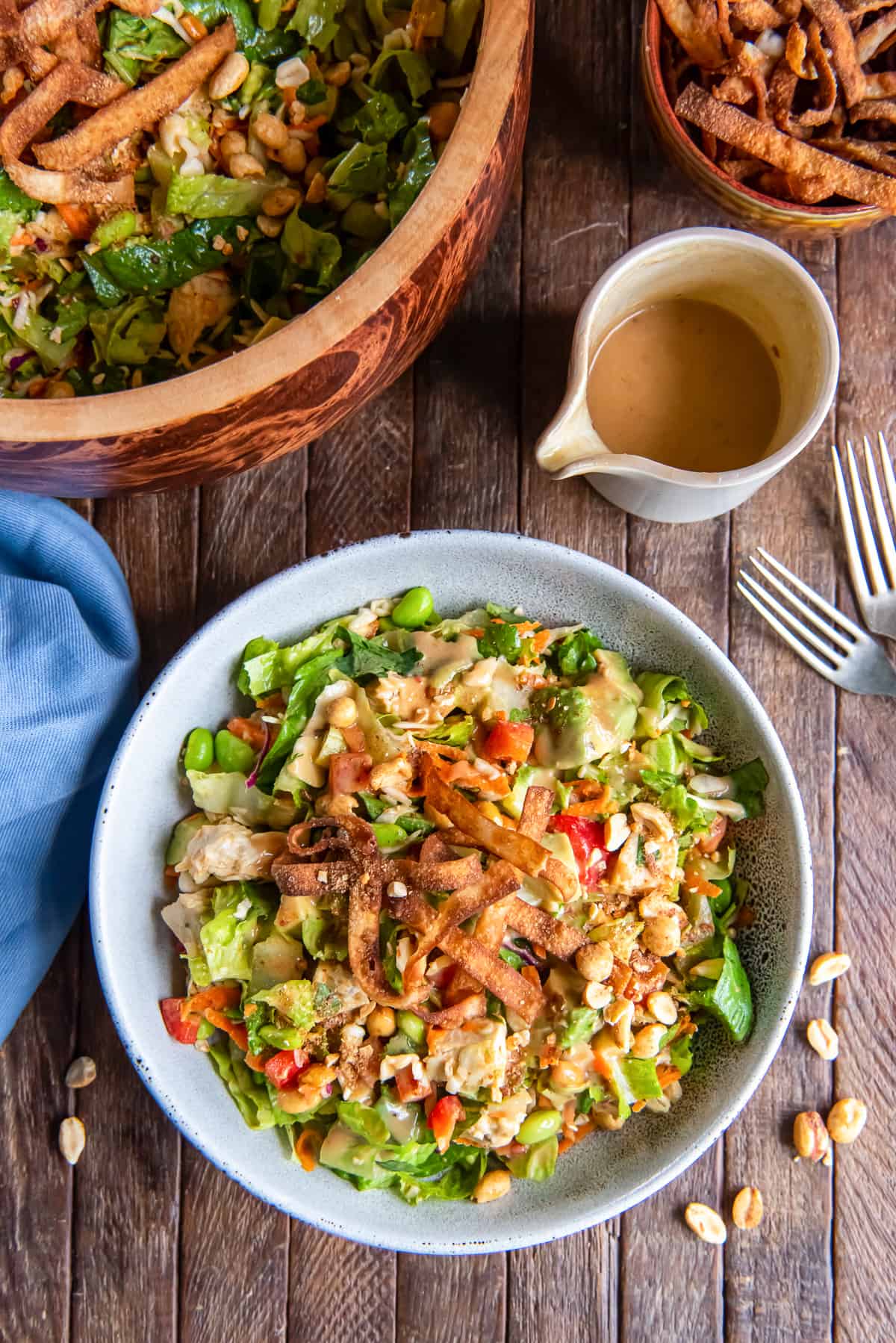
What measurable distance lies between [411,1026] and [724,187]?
1.53 m

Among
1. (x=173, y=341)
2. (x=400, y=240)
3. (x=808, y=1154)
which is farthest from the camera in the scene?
(x=808, y=1154)

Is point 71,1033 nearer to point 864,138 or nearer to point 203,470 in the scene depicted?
point 203,470

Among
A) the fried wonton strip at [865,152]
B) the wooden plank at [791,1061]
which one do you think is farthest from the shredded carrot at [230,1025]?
the fried wonton strip at [865,152]

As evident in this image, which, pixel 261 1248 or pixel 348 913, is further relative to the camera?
pixel 261 1248

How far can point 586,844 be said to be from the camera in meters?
1.87

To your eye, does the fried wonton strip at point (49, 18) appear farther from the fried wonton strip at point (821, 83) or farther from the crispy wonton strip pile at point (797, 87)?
the fried wonton strip at point (821, 83)

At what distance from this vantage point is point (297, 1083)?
1826mm

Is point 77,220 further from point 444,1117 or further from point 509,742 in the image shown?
point 444,1117

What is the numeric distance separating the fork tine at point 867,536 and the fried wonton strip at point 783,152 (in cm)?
55

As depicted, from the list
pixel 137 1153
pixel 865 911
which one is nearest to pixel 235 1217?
pixel 137 1153

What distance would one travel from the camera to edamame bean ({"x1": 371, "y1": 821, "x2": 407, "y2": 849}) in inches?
71.6

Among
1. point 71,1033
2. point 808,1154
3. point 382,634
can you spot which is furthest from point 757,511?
point 71,1033

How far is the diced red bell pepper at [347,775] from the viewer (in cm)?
183

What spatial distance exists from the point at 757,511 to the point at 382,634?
0.82 m
